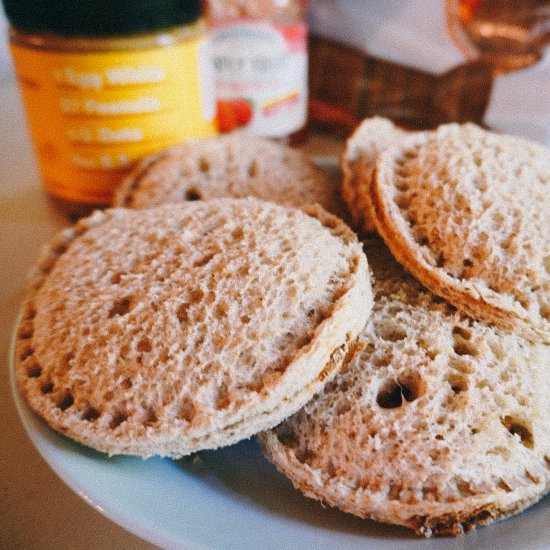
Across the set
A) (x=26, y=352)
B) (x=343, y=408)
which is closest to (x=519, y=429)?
(x=343, y=408)

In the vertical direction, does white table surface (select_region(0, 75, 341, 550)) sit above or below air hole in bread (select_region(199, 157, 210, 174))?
below

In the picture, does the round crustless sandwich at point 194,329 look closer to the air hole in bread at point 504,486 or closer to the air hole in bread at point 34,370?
the air hole in bread at point 34,370

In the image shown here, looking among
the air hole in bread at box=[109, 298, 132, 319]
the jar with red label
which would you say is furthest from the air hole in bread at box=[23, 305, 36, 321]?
the jar with red label

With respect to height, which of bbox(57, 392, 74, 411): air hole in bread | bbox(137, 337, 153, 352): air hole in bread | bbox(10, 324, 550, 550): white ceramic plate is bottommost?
bbox(10, 324, 550, 550): white ceramic plate

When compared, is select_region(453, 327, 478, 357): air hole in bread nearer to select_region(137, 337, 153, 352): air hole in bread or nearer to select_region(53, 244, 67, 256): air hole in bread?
select_region(137, 337, 153, 352): air hole in bread

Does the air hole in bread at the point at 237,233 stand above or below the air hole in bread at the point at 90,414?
above

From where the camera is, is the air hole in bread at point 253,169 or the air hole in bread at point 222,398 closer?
the air hole in bread at point 222,398

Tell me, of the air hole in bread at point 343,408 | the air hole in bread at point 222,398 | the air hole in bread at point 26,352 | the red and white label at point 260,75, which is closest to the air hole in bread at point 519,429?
the air hole in bread at point 343,408
